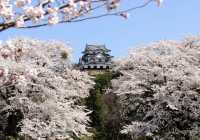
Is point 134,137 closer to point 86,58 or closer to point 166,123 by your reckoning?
point 166,123

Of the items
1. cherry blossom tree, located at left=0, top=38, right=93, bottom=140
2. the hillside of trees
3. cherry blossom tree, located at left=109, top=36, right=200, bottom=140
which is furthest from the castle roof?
cherry blossom tree, located at left=0, top=38, right=93, bottom=140

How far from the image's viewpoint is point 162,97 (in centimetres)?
2225

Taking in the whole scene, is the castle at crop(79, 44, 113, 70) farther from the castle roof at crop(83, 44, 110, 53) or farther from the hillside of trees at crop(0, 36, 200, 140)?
the hillside of trees at crop(0, 36, 200, 140)

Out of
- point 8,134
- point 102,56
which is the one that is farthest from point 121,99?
point 102,56

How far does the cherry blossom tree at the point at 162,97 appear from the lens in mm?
21547

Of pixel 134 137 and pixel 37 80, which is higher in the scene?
pixel 37 80

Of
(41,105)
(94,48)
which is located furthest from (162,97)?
(94,48)

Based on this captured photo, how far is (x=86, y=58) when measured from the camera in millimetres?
58781

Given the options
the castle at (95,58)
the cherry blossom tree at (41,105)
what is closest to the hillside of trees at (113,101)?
the cherry blossom tree at (41,105)

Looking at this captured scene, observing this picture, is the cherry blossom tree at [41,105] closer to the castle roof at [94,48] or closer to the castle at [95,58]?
the castle at [95,58]

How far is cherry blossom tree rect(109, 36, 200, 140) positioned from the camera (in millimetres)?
21547

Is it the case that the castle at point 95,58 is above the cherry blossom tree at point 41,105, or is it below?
below

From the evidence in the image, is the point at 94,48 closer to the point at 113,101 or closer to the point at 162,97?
the point at 113,101

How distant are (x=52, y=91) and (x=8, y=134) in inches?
111
